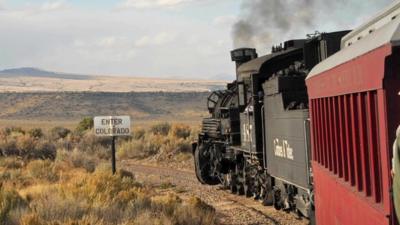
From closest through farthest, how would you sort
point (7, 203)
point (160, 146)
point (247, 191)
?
1. point (7, 203)
2. point (247, 191)
3. point (160, 146)

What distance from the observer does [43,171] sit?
23.2 m

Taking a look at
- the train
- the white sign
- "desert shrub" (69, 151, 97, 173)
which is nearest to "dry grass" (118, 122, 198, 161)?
"desert shrub" (69, 151, 97, 173)

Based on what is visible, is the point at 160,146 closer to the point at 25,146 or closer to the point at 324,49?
the point at 25,146

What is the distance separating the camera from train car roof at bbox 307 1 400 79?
388 centimetres

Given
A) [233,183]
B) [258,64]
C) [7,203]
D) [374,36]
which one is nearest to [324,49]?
[258,64]

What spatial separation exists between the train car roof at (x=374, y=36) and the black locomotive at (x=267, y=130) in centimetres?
382

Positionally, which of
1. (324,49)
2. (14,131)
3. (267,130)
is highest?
(324,49)

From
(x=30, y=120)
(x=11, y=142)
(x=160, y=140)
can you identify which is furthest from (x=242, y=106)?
(x=30, y=120)

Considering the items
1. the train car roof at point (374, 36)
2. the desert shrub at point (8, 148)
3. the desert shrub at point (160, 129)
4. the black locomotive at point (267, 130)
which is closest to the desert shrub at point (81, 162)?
the desert shrub at point (8, 148)

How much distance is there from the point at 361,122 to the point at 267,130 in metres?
10.2

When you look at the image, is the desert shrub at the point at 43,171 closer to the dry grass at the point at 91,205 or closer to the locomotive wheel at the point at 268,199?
the dry grass at the point at 91,205

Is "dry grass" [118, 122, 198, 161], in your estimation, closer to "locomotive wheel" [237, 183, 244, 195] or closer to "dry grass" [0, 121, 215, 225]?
"dry grass" [0, 121, 215, 225]

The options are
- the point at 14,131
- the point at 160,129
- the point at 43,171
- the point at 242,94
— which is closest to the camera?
the point at 242,94

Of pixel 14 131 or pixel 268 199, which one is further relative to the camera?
pixel 14 131
